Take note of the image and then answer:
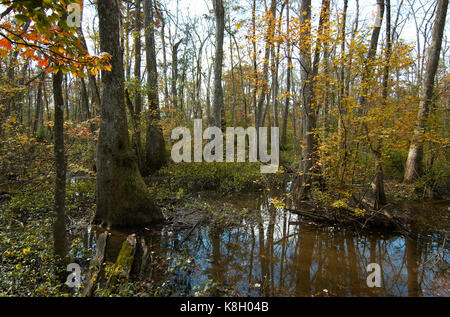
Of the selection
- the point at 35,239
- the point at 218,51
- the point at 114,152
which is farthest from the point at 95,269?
the point at 218,51

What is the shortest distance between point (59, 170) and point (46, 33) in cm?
221

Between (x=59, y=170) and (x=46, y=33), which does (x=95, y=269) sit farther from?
(x=46, y=33)

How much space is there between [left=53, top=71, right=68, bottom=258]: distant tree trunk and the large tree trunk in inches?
59.3

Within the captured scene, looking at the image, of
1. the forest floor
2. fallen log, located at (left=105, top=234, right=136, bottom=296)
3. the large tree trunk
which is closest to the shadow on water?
the forest floor

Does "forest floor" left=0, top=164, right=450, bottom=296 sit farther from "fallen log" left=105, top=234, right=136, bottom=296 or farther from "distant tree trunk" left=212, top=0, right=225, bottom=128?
"distant tree trunk" left=212, top=0, right=225, bottom=128

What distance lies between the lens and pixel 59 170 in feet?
11.5

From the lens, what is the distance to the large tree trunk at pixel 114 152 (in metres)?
5.03

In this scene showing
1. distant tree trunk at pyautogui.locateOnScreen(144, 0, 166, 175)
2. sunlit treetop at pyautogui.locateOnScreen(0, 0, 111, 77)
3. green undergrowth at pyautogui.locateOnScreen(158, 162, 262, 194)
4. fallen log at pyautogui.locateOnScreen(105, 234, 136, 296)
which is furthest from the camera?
distant tree trunk at pyautogui.locateOnScreen(144, 0, 166, 175)

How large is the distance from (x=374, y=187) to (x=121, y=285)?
6213 millimetres

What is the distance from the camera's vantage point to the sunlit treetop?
1806 millimetres

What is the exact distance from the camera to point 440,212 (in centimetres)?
653

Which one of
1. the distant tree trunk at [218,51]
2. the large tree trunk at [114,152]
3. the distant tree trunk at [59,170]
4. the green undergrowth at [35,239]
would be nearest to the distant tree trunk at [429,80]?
the distant tree trunk at [218,51]
